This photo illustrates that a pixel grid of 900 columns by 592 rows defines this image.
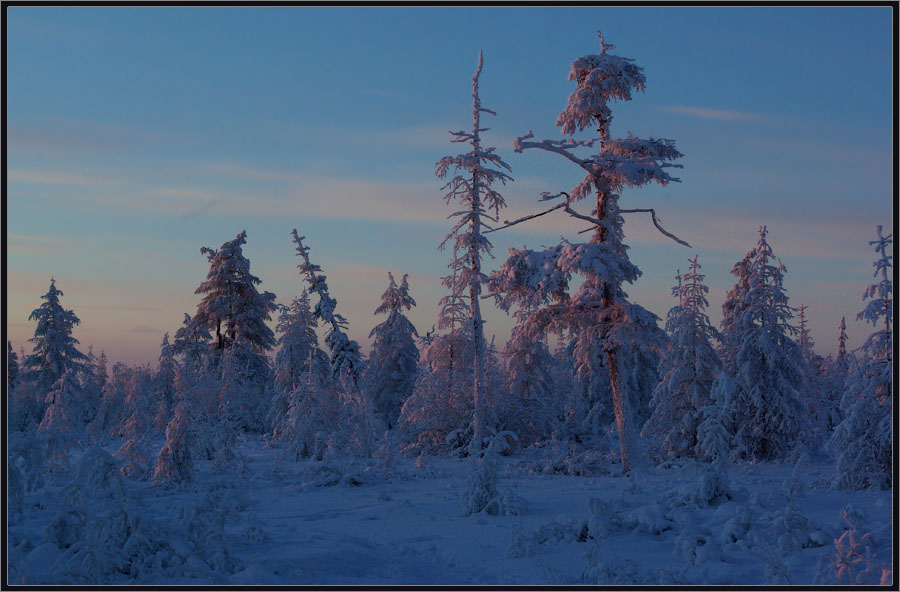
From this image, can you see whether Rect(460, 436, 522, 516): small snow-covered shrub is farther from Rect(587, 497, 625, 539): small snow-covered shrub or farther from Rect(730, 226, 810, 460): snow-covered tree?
Rect(730, 226, 810, 460): snow-covered tree

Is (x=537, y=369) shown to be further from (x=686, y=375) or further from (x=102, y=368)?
(x=102, y=368)

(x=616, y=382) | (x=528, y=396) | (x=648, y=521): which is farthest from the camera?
(x=528, y=396)

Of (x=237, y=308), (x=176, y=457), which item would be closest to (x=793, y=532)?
(x=176, y=457)

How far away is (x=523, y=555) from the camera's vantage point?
33.8 ft

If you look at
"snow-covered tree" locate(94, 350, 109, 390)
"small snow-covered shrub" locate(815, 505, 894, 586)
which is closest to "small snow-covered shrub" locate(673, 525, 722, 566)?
"small snow-covered shrub" locate(815, 505, 894, 586)

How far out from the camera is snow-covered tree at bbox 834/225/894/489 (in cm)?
1591

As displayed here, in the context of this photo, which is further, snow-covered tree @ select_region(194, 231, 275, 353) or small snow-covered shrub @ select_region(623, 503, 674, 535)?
snow-covered tree @ select_region(194, 231, 275, 353)

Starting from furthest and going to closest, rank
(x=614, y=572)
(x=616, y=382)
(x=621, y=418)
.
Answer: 1. (x=616, y=382)
2. (x=621, y=418)
3. (x=614, y=572)

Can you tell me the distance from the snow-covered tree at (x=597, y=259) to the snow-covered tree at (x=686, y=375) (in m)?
4.76

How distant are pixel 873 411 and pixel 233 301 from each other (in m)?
28.6

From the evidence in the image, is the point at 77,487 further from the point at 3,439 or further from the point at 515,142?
the point at 515,142

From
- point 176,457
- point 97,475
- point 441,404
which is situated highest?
→ point 97,475

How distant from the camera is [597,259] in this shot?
721 inches

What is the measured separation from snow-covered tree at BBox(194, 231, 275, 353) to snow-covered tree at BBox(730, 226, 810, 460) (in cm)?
2341
